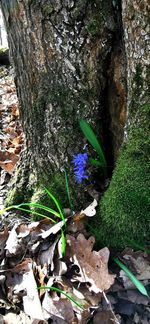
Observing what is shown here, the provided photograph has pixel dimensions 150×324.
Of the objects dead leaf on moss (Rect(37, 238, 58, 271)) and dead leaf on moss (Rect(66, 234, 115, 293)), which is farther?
dead leaf on moss (Rect(37, 238, 58, 271))

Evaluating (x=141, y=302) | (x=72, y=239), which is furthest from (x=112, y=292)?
(x=72, y=239)

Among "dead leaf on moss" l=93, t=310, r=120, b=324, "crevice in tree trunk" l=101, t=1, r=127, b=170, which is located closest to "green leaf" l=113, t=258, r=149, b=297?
"dead leaf on moss" l=93, t=310, r=120, b=324

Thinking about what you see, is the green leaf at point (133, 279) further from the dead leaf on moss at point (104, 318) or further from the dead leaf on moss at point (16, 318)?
the dead leaf on moss at point (16, 318)

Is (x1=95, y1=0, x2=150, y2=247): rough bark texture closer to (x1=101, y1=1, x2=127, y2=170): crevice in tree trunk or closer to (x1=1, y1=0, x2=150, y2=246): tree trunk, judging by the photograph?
(x1=1, y1=0, x2=150, y2=246): tree trunk

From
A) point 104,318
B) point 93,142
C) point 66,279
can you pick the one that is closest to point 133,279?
point 104,318

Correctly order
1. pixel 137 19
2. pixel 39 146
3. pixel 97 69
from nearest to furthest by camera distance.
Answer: pixel 137 19
pixel 97 69
pixel 39 146

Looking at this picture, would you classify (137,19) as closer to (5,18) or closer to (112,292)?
(5,18)
